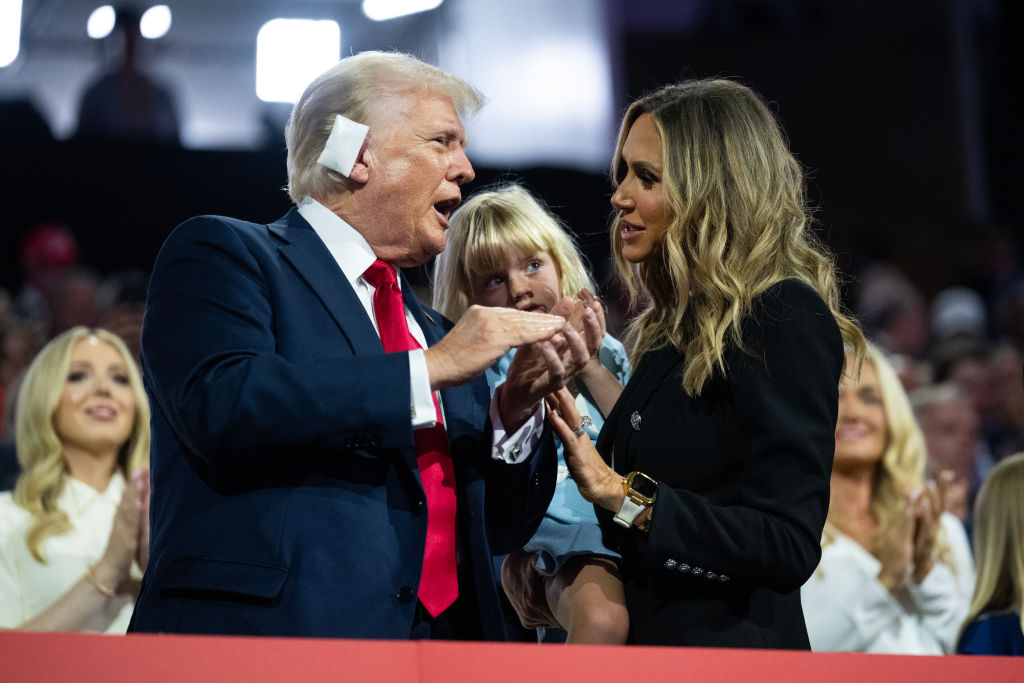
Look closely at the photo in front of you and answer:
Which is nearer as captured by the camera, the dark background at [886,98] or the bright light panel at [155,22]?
the bright light panel at [155,22]

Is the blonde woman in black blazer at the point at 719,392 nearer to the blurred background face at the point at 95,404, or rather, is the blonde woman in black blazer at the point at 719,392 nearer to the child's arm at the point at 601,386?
the child's arm at the point at 601,386

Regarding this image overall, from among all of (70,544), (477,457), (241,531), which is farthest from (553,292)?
(70,544)

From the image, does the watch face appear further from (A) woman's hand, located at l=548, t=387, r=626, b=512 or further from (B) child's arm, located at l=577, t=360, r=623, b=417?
(B) child's arm, located at l=577, t=360, r=623, b=417

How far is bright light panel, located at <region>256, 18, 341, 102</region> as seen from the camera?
5.89 meters

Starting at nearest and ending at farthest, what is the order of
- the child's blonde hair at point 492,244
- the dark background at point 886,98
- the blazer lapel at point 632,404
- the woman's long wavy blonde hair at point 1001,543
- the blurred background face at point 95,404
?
Answer: the blazer lapel at point 632,404
the child's blonde hair at point 492,244
the woman's long wavy blonde hair at point 1001,543
the blurred background face at point 95,404
the dark background at point 886,98

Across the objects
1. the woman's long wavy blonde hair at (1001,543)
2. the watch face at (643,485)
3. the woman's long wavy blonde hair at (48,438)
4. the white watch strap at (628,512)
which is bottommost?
the woman's long wavy blonde hair at (1001,543)

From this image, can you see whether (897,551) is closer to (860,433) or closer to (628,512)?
(860,433)

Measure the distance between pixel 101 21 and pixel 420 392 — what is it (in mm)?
4538

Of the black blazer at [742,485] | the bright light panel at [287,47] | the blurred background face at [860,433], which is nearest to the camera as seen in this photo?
the black blazer at [742,485]

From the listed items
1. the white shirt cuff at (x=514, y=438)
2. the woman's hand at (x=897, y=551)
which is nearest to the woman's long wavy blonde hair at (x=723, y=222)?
the white shirt cuff at (x=514, y=438)

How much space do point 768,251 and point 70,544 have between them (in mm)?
2432

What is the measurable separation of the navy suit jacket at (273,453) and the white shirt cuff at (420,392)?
17 mm

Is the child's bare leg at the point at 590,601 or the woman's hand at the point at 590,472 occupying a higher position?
the woman's hand at the point at 590,472

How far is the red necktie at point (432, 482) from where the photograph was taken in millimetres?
2033
